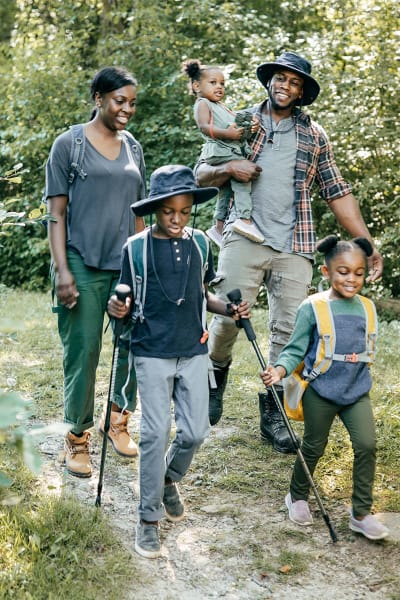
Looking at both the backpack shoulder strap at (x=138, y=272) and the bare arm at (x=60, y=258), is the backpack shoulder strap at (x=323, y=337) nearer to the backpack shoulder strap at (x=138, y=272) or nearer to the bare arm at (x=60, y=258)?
the backpack shoulder strap at (x=138, y=272)

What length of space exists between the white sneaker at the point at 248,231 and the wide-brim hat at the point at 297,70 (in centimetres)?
82

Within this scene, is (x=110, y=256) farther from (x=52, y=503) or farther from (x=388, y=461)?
(x=388, y=461)

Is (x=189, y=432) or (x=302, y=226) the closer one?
(x=189, y=432)

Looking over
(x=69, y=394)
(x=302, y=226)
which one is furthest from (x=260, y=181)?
(x=69, y=394)

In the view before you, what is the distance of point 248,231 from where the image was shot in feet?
14.6

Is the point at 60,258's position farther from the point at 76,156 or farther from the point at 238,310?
the point at 238,310

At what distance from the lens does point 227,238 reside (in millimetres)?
4598

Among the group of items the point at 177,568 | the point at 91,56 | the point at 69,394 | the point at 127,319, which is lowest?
the point at 177,568

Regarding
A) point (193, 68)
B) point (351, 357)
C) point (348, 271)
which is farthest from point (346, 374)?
point (193, 68)

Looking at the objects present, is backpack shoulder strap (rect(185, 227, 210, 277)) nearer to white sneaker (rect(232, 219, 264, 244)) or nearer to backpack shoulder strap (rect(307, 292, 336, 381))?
backpack shoulder strap (rect(307, 292, 336, 381))

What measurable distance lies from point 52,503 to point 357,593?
1.50 metres

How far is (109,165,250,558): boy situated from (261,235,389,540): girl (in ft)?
1.28

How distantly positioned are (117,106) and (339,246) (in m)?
1.40

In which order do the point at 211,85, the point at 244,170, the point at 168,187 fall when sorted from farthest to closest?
the point at 211,85 < the point at 244,170 < the point at 168,187
